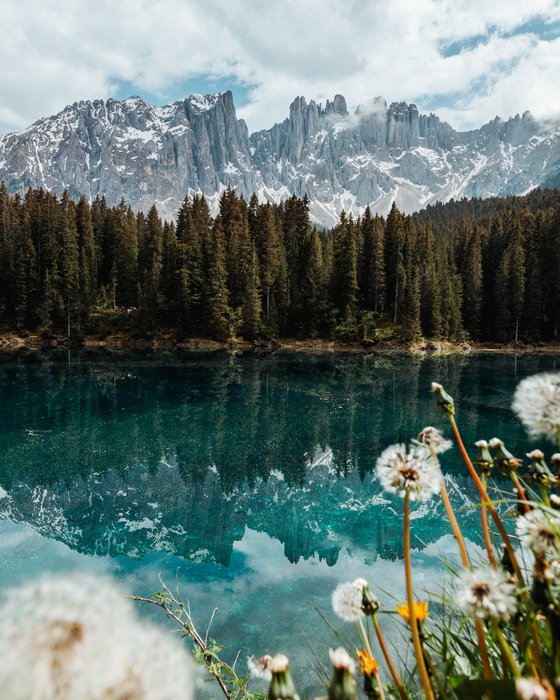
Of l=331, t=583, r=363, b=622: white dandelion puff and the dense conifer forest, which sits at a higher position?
the dense conifer forest

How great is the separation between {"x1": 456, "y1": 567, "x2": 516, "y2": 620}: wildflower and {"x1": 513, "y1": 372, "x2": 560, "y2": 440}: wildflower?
1.49 feet

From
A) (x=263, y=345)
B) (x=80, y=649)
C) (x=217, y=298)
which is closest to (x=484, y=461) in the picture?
(x=80, y=649)

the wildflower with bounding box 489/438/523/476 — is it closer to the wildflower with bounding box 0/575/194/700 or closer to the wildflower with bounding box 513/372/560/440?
the wildflower with bounding box 513/372/560/440

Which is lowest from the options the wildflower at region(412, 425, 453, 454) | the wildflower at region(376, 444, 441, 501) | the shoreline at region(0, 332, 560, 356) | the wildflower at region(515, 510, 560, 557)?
the shoreline at region(0, 332, 560, 356)

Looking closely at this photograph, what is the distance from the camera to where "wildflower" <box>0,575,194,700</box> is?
0.85 meters

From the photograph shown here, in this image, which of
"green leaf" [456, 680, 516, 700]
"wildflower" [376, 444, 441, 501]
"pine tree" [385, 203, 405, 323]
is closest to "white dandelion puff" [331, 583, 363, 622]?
"wildflower" [376, 444, 441, 501]

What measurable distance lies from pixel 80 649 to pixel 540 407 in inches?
54.0

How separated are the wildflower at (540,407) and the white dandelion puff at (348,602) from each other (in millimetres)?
775

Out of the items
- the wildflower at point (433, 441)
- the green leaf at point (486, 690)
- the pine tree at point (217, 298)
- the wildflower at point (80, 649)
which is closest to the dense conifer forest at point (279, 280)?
the pine tree at point (217, 298)

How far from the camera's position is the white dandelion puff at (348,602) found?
150 cm

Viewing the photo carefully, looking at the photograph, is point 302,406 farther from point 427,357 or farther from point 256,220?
point 256,220

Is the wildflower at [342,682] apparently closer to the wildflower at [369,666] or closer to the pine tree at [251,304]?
the wildflower at [369,666]

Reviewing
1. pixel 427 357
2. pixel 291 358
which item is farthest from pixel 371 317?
pixel 291 358

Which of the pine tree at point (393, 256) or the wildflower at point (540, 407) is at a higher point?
the pine tree at point (393, 256)
